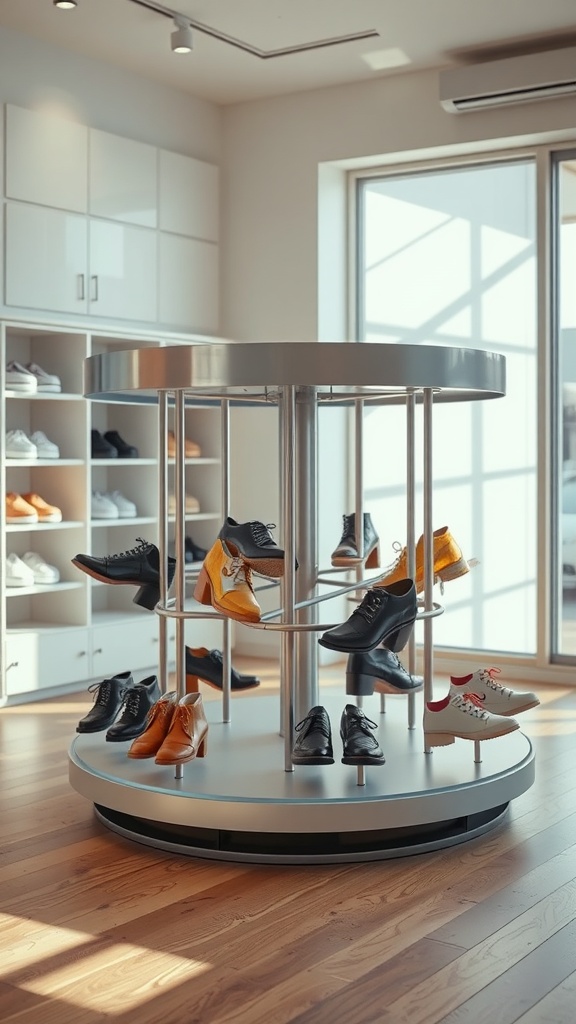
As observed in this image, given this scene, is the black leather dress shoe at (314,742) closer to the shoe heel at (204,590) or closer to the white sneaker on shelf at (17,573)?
the shoe heel at (204,590)

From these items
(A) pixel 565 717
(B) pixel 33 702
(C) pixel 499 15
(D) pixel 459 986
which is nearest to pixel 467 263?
(C) pixel 499 15

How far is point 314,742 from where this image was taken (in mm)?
2705

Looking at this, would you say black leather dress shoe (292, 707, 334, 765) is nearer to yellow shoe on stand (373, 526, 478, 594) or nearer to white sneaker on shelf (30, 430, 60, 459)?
yellow shoe on stand (373, 526, 478, 594)

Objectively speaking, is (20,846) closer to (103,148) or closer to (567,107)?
(103,148)

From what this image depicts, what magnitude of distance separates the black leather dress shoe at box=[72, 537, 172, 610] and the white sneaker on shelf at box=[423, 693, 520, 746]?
2.62ft

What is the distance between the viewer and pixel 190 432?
5.50 metres

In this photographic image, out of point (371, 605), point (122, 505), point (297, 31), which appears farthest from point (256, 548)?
point (297, 31)

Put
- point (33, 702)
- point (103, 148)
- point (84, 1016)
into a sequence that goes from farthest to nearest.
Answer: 1. point (103, 148)
2. point (33, 702)
3. point (84, 1016)

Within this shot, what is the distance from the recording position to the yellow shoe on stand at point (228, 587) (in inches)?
109

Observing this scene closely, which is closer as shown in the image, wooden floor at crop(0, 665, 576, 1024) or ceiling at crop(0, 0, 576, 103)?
wooden floor at crop(0, 665, 576, 1024)

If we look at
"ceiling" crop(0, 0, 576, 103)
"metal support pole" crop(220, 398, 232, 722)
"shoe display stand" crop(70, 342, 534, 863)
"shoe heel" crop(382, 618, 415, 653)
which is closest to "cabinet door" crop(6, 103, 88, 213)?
"ceiling" crop(0, 0, 576, 103)

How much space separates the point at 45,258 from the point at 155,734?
258 cm

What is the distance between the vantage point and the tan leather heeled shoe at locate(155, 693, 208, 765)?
2.67 m

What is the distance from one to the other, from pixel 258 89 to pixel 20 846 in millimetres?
3900
